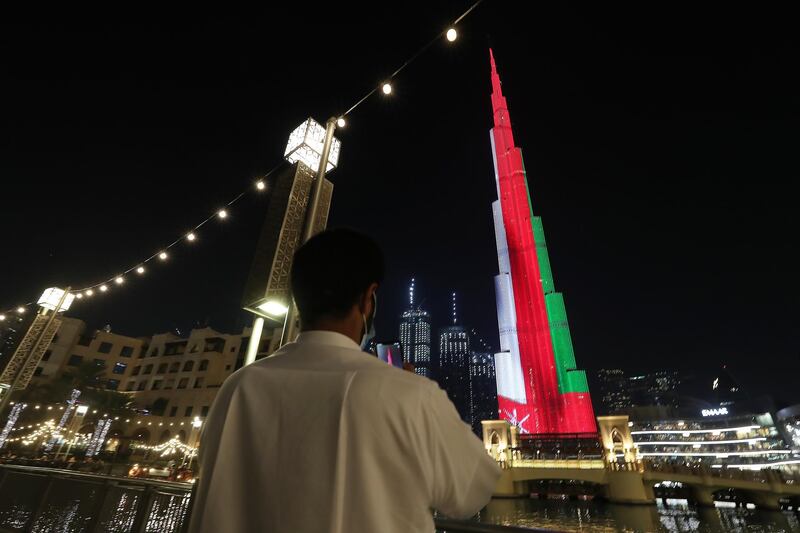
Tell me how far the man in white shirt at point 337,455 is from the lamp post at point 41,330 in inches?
817

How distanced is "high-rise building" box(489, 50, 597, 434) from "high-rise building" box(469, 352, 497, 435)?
101m

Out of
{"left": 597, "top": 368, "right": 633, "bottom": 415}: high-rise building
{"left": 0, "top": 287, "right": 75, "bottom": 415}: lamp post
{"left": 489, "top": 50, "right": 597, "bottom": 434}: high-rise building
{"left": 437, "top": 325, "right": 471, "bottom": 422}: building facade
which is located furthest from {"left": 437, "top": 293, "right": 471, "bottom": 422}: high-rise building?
{"left": 0, "top": 287, "right": 75, "bottom": 415}: lamp post

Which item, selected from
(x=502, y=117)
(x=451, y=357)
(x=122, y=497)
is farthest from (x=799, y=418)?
(x=451, y=357)

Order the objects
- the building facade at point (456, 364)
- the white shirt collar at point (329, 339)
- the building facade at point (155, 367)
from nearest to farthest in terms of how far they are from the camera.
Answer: the white shirt collar at point (329, 339), the building facade at point (155, 367), the building facade at point (456, 364)

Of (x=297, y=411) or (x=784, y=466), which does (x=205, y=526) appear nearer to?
(x=297, y=411)

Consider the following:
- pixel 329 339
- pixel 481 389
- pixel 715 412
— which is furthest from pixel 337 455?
pixel 481 389

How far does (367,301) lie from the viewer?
128 cm

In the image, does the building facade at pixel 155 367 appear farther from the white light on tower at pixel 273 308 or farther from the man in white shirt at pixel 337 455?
the man in white shirt at pixel 337 455

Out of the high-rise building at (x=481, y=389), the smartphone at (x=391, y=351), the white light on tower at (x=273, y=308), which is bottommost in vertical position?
the smartphone at (x=391, y=351)

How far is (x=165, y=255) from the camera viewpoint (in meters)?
11.6

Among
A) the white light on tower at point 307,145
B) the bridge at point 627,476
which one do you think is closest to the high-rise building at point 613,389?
the bridge at point 627,476

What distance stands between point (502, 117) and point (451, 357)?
12606 cm

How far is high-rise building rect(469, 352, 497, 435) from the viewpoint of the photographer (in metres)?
142

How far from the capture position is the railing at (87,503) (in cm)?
440
